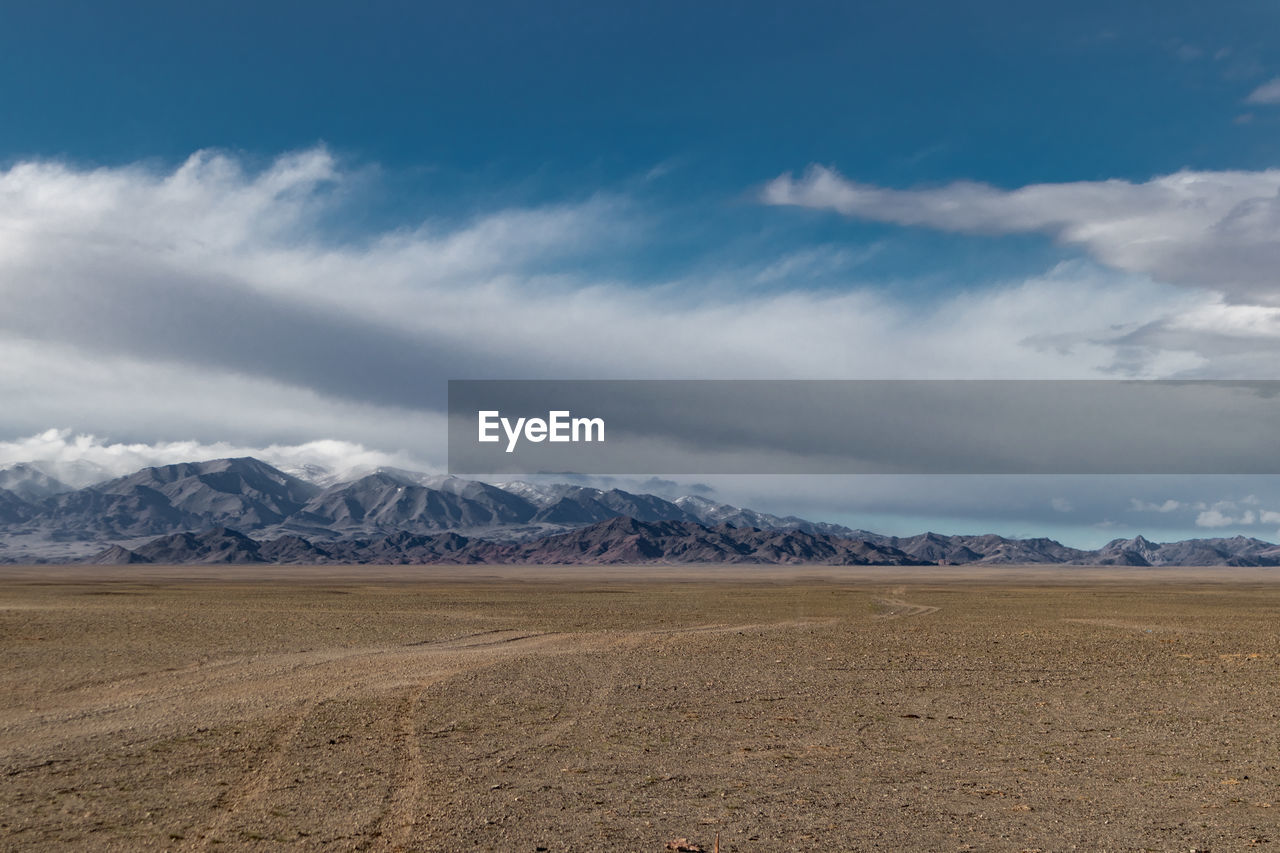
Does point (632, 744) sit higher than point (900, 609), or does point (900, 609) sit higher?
point (632, 744)

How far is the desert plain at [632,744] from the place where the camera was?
12.2m

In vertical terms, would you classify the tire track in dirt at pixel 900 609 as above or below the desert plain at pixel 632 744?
below

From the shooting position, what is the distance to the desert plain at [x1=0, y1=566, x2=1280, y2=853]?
12.2 m

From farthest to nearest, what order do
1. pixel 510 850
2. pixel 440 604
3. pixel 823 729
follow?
pixel 440 604, pixel 823 729, pixel 510 850

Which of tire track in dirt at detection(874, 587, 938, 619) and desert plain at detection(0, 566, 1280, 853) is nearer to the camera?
desert plain at detection(0, 566, 1280, 853)

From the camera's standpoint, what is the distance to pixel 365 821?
12289 mm

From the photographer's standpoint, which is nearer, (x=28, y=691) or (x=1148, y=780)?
(x=1148, y=780)

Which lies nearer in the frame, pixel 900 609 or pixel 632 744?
pixel 632 744

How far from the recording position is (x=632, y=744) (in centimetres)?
1720

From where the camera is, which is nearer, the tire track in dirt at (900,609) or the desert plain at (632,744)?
the desert plain at (632,744)

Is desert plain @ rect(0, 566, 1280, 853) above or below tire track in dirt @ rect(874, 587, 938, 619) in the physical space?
above

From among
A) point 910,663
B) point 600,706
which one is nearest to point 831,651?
point 910,663

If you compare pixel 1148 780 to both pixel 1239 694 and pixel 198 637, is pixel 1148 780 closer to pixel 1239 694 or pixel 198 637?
pixel 1239 694

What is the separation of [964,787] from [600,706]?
8613 mm
